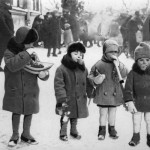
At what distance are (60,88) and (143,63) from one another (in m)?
0.86

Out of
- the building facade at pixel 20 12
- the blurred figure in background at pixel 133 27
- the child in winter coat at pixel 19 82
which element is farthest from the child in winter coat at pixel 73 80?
the building facade at pixel 20 12

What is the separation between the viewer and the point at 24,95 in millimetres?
3297

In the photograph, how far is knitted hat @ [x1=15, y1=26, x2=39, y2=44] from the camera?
3.25 meters

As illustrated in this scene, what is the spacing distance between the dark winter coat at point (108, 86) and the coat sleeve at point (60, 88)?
1.16 feet

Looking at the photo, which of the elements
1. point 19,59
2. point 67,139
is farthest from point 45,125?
point 19,59

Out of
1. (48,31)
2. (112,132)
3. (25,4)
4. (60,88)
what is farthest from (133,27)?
(60,88)

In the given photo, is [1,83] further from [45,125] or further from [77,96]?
[77,96]

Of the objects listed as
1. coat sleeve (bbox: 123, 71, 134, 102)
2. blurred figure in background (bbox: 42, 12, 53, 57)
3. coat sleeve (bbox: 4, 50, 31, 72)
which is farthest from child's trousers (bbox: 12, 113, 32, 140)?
blurred figure in background (bbox: 42, 12, 53, 57)

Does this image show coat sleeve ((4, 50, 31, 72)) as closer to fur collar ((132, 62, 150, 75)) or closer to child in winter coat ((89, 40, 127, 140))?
child in winter coat ((89, 40, 127, 140))

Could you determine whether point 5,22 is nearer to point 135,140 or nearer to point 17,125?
point 17,125

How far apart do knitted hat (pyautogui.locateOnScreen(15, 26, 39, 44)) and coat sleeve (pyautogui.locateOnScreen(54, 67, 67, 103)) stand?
43 centimetres

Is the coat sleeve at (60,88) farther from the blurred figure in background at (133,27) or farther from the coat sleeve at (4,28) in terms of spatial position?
the blurred figure in background at (133,27)

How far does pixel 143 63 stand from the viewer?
332 centimetres

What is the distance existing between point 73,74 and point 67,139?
0.68 m
